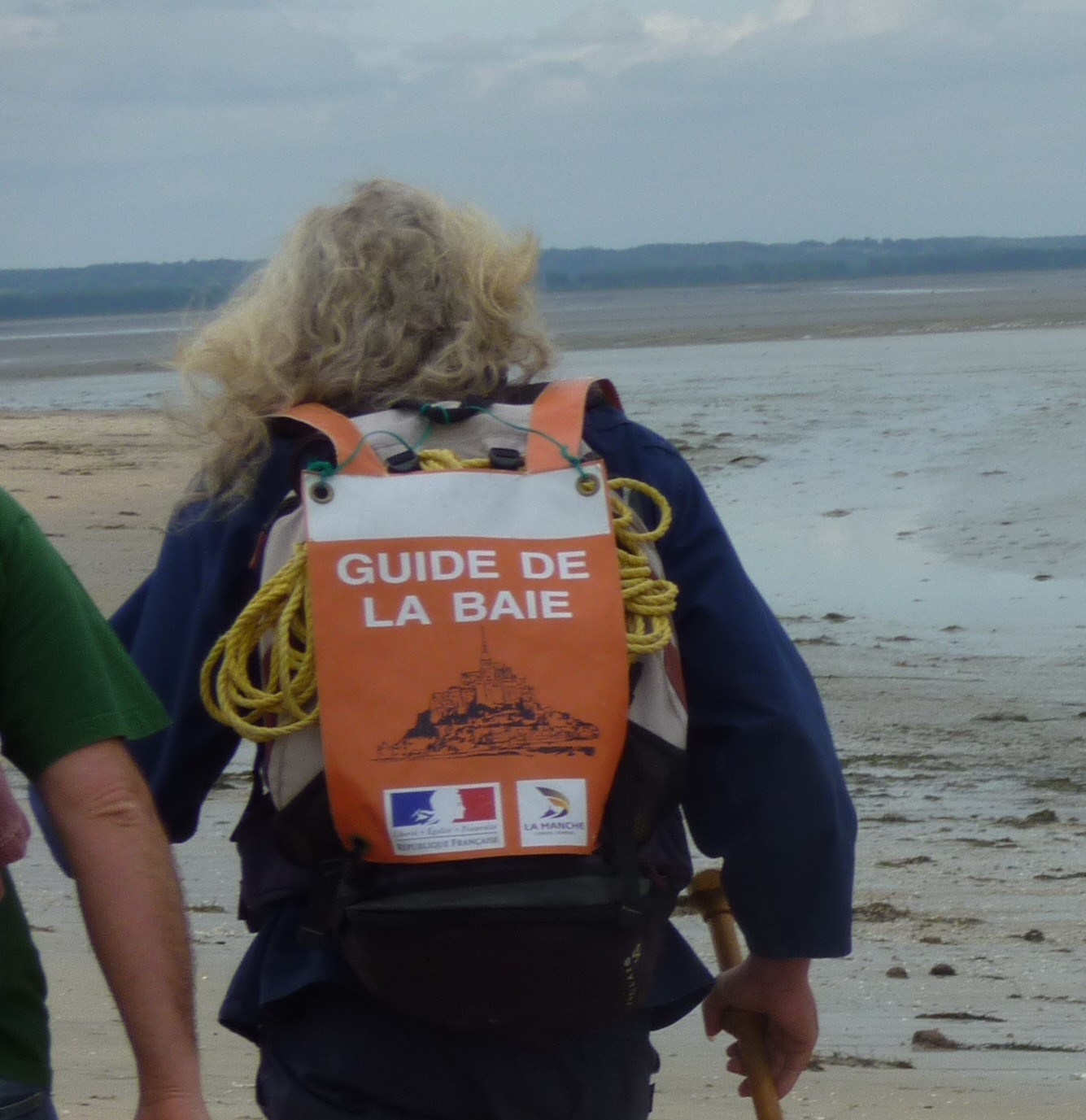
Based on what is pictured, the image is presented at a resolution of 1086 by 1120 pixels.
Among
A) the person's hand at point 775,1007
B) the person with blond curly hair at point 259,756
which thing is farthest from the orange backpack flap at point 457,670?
the person's hand at point 775,1007

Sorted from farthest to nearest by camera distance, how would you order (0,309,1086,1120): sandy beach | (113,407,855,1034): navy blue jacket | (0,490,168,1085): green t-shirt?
(0,309,1086,1120): sandy beach
(113,407,855,1034): navy blue jacket
(0,490,168,1085): green t-shirt

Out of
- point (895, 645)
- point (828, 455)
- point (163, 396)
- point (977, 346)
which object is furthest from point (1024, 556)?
point (977, 346)

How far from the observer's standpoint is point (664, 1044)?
3.71m

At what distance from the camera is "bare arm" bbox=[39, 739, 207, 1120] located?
5.50ft

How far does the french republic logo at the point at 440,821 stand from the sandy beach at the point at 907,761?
2.16 ft

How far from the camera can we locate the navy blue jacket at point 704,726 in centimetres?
191

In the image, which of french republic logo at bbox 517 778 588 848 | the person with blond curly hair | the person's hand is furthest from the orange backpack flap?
the person's hand

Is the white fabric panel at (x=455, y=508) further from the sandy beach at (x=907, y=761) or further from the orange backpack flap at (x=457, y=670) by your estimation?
the sandy beach at (x=907, y=761)

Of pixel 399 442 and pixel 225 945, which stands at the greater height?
pixel 399 442

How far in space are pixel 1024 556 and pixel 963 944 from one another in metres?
6.08

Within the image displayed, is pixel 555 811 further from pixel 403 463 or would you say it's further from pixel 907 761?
pixel 907 761

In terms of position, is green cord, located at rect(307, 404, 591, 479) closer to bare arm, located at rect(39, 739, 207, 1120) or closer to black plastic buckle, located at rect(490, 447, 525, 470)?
black plastic buckle, located at rect(490, 447, 525, 470)

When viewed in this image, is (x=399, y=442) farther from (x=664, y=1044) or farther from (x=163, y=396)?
(x=664, y=1044)

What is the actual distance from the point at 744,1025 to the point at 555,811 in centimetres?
60
